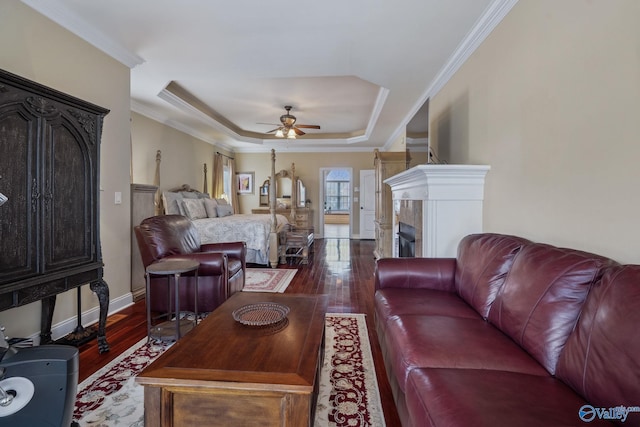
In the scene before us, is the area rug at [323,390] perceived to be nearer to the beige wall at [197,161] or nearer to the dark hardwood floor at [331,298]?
the dark hardwood floor at [331,298]

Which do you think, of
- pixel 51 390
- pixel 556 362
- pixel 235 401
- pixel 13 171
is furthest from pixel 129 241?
pixel 556 362

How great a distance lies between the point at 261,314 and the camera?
67.2 inches

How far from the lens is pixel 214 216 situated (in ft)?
19.9

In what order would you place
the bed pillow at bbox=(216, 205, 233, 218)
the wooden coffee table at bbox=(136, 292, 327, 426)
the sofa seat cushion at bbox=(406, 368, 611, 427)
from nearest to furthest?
the sofa seat cushion at bbox=(406, 368, 611, 427) → the wooden coffee table at bbox=(136, 292, 327, 426) → the bed pillow at bbox=(216, 205, 233, 218)

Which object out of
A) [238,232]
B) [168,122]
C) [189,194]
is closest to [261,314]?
[238,232]

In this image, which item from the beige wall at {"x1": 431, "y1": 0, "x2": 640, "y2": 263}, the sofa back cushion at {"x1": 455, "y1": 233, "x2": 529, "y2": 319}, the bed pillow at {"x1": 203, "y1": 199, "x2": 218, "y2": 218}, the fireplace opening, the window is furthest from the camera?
the window

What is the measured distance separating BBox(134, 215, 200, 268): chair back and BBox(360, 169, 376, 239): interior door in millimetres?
5848

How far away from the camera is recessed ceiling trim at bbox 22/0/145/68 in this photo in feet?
7.49

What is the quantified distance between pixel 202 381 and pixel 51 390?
73 centimetres

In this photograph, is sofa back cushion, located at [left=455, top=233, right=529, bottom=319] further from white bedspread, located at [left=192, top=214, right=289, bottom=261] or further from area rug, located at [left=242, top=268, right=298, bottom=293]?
white bedspread, located at [left=192, top=214, right=289, bottom=261]

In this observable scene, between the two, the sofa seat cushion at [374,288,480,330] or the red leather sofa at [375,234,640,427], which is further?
the sofa seat cushion at [374,288,480,330]

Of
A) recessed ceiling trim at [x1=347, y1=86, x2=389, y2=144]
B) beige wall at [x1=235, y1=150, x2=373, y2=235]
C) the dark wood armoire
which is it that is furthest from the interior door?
the dark wood armoire

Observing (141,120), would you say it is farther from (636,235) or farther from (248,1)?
Answer: (636,235)

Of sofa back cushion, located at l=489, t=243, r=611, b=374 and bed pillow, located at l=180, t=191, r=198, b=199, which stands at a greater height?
bed pillow, located at l=180, t=191, r=198, b=199
